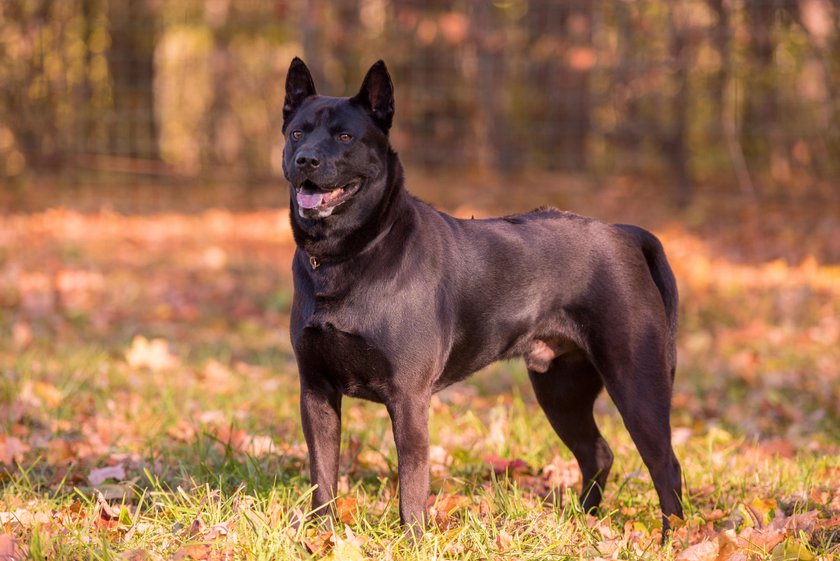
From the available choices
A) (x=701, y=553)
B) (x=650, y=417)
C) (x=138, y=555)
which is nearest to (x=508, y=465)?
(x=650, y=417)

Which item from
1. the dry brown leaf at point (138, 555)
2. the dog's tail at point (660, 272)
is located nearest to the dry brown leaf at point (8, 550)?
the dry brown leaf at point (138, 555)

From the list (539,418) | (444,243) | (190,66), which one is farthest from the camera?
(190,66)

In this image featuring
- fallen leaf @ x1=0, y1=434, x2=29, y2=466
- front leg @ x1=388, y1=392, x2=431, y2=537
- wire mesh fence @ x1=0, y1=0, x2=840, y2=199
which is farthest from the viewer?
wire mesh fence @ x1=0, y1=0, x2=840, y2=199

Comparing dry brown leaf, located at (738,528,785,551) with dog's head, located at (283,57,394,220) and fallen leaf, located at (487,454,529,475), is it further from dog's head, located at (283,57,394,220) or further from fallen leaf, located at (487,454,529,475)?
dog's head, located at (283,57,394,220)

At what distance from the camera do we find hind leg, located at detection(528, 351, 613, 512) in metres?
3.89

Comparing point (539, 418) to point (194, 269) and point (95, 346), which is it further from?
point (194, 269)

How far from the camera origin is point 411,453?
3.24m

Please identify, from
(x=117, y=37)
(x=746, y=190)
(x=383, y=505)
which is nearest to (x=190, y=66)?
(x=117, y=37)

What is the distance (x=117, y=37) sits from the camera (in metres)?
13.6

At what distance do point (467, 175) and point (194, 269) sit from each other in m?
5.14

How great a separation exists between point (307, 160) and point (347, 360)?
24.4 inches

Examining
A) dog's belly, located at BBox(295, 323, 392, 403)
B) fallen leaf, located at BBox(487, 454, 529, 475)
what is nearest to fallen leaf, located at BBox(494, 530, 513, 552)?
dog's belly, located at BBox(295, 323, 392, 403)

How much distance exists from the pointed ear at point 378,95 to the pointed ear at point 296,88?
254 mm

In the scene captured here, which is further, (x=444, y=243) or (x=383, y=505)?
(x=383, y=505)
